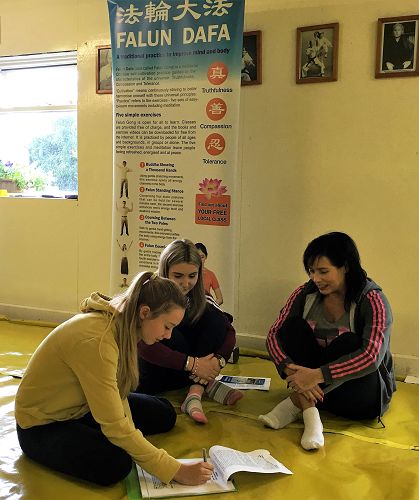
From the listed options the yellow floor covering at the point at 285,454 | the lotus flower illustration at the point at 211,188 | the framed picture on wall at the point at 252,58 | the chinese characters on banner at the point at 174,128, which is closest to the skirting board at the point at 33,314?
the chinese characters on banner at the point at 174,128

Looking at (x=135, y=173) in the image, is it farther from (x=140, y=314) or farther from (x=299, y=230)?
(x=140, y=314)

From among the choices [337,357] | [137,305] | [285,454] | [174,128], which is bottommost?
[285,454]

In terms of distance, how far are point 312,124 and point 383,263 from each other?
2.79ft

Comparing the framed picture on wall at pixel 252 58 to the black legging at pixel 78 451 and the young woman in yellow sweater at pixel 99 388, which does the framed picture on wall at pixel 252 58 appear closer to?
the young woman in yellow sweater at pixel 99 388

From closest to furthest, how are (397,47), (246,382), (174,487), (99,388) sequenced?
(99,388) < (174,487) < (246,382) < (397,47)

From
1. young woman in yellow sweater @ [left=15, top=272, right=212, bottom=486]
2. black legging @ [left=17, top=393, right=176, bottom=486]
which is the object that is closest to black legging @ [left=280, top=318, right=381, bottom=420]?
young woman in yellow sweater @ [left=15, top=272, right=212, bottom=486]

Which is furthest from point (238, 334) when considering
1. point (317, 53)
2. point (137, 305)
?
point (137, 305)

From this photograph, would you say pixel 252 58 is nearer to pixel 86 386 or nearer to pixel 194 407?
pixel 194 407

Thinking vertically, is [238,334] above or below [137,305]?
below

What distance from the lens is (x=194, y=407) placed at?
7.18 feet

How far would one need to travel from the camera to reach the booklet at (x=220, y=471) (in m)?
1.59

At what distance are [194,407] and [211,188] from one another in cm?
115

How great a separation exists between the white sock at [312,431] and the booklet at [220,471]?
168mm

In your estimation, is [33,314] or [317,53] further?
[33,314]
